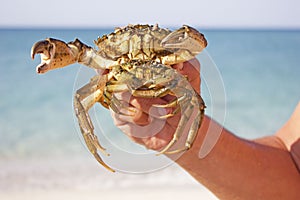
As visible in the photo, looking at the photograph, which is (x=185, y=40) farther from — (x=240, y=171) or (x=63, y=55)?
(x=240, y=171)

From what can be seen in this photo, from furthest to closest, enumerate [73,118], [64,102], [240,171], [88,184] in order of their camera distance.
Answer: [64,102] < [88,184] < [240,171] < [73,118]

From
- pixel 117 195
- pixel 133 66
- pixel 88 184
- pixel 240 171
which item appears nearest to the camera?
pixel 133 66

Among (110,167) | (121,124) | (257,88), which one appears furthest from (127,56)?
(257,88)

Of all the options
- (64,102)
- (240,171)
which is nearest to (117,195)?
(240,171)

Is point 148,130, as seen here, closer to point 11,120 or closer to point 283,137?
point 283,137

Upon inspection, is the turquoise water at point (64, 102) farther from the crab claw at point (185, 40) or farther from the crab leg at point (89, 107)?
the crab claw at point (185, 40)

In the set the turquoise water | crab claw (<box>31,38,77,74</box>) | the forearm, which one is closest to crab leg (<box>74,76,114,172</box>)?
crab claw (<box>31,38,77,74</box>)

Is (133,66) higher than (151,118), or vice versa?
(133,66)
